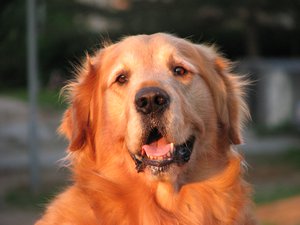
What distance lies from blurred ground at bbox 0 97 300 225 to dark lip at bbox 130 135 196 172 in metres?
4.80

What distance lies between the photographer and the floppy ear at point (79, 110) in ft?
17.1

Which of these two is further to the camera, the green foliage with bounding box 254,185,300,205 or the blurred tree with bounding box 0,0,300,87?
the blurred tree with bounding box 0,0,300,87

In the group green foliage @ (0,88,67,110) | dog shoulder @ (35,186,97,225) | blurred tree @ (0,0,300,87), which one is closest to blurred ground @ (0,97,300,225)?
green foliage @ (0,88,67,110)

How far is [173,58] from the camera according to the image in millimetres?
5129

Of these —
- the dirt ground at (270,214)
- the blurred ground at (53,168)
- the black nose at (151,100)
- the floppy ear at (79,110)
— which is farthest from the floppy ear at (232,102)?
the dirt ground at (270,214)

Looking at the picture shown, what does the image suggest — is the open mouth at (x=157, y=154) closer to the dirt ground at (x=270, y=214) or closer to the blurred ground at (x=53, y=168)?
the blurred ground at (x=53, y=168)

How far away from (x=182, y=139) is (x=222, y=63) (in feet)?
3.22

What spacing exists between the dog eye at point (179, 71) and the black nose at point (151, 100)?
1.71 ft

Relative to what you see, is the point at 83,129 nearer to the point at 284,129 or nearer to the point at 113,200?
the point at 113,200

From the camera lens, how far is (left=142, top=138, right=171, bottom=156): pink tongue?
4793mm

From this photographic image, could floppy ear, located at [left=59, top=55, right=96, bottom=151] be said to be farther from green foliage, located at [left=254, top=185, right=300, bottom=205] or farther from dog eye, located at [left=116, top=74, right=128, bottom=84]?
green foliage, located at [left=254, top=185, right=300, bottom=205]

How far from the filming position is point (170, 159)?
479cm

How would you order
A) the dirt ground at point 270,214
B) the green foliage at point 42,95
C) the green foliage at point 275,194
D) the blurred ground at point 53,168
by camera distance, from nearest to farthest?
the dirt ground at point 270,214 → the blurred ground at point 53,168 → the green foliage at point 275,194 → the green foliage at point 42,95

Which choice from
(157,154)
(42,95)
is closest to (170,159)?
(157,154)
